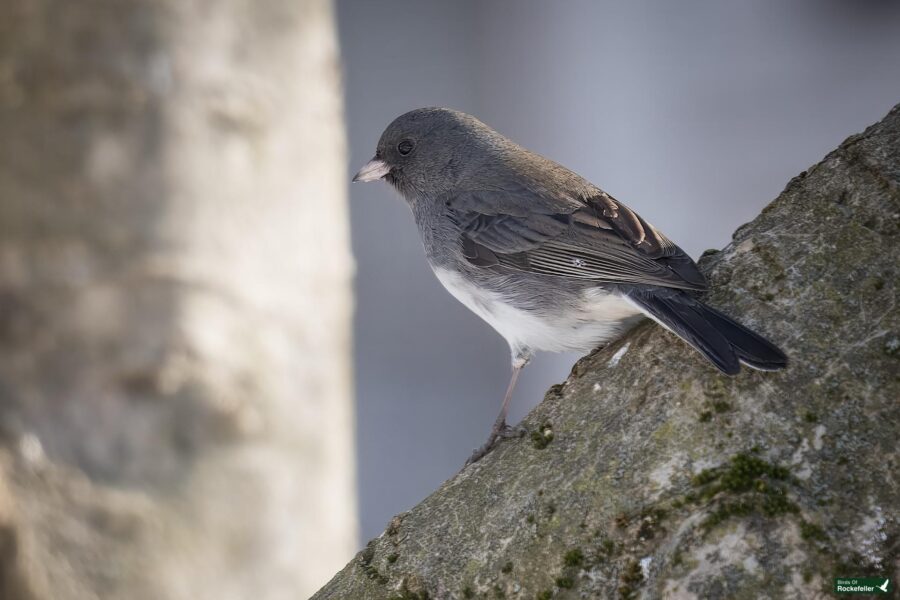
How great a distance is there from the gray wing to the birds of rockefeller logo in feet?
2.40

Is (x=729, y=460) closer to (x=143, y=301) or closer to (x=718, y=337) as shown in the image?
(x=718, y=337)

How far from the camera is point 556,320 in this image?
189cm

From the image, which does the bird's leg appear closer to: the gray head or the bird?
the bird

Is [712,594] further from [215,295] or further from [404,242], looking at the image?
[404,242]

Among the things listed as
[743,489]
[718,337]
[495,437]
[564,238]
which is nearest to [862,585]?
[743,489]

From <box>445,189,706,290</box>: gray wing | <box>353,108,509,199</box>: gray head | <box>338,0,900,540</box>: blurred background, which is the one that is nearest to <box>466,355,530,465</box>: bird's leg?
<box>445,189,706,290</box>: gray wing

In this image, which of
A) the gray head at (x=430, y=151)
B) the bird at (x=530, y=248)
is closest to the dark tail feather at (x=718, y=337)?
the bird at (x=530, y=248)

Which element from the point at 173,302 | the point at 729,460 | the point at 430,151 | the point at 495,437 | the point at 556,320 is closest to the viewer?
the point at 729,460

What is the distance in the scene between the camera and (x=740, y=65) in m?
4.06

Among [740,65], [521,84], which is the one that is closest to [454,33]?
[521,84]

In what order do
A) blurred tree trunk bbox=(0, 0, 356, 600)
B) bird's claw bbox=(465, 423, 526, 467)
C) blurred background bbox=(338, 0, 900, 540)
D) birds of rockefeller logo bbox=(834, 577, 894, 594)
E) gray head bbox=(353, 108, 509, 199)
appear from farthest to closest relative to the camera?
blurred background bbox=(338, 0, 900, 540)
gray head bbox=(353, 108, 509, 199)
blurred tree trunk bbox=(0, 0, 356, 600)
bird's claw bbox=(465, 423, 526, 467)
birds of rockefeller logo bbox=(834, 577, 894, 594)

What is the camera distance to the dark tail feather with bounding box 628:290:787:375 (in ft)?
4.04

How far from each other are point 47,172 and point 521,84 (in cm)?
298

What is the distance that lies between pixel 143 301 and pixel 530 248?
0.90 metres
